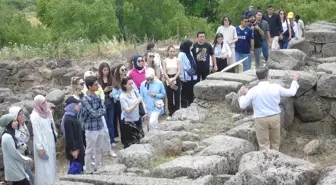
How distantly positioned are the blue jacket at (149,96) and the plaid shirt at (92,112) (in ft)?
4.16

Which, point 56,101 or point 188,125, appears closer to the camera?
point 188,125

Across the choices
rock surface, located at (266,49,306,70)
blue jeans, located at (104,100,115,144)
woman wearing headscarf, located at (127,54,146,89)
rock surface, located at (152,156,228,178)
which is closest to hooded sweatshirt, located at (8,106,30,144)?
blue jeans, located at (104,100,115,144)

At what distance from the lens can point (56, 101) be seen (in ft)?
36.2

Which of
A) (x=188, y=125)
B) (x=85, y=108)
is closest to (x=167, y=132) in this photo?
(x=188, y=125)

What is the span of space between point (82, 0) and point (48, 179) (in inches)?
991

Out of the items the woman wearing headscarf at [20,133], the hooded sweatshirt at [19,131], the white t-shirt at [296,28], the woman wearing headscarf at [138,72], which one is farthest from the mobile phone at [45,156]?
the white t-shirt at [296,28]

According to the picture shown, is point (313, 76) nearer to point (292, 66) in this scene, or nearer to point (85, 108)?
point (292, 66)

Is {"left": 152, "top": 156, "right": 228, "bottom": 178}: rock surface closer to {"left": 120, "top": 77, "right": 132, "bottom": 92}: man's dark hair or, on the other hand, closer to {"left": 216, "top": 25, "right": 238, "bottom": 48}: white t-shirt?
{"left": 120, "top": 77, "right": 132, "bottom": 92}: man's dark hair

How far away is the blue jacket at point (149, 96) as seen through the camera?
9.54m


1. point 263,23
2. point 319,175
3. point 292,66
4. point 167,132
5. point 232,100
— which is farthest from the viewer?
point 263,23

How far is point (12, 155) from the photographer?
7.76 m

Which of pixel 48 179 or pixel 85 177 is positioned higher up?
pixel 85 177

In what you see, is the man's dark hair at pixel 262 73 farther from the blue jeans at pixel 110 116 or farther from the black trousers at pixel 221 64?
the black trousers at pixel 221 64

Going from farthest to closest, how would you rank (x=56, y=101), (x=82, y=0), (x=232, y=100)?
(x=82, y=0) → (x=56, y=101) → (x=232, y=100)
